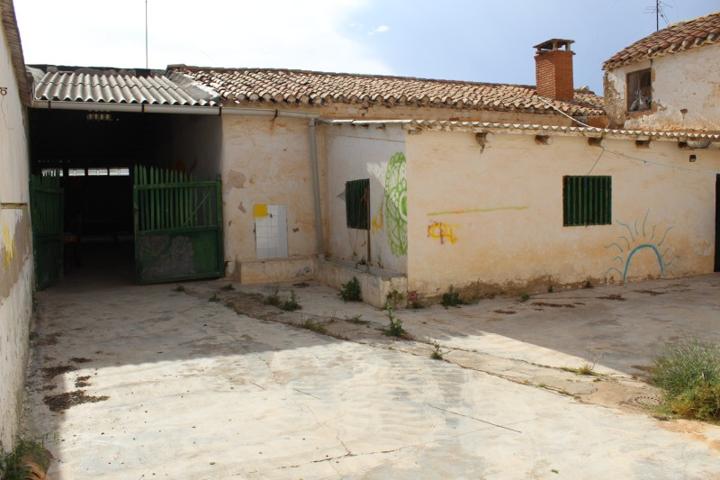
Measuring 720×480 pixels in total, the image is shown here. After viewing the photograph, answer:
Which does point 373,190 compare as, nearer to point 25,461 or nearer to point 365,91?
point 365,91

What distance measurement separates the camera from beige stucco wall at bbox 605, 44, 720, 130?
13797 millimetres

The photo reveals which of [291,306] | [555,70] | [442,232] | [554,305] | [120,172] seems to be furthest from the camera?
[120,172]

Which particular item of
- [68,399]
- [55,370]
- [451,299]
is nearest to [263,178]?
[451,299]

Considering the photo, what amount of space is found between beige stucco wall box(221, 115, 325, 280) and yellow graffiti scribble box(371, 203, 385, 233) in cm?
244

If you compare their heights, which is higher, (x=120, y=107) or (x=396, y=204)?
(x=120, y=107)

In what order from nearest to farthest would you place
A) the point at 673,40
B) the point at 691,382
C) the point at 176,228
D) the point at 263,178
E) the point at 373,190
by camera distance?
1. the point at 691,382
2. the point at 373,190
3. the point at 176,228
4. the point at 263,178
5. the point at 673,40

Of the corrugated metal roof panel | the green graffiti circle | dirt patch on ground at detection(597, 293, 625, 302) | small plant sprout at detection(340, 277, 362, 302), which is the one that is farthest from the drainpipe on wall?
dirt patch on ground at detection(597, 293, 625, 302)

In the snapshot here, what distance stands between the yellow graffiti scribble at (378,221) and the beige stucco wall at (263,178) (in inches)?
96.1

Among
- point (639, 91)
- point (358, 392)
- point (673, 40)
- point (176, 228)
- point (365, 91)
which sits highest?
point (673, 40)

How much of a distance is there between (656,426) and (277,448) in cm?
292

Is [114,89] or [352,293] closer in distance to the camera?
[352,293]

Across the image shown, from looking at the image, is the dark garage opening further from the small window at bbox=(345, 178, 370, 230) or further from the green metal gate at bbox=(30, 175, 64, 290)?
the small window at bbox=(345, 178, 370, 230)

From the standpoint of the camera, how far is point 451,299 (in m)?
10.3

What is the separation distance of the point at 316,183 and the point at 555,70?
874 centimetres
